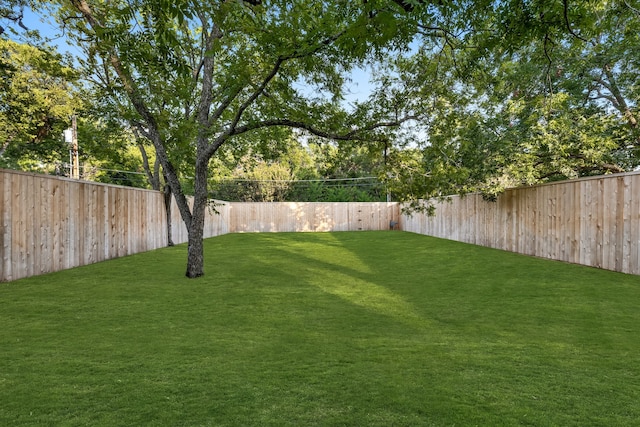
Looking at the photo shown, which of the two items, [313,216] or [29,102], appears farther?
[313,216]

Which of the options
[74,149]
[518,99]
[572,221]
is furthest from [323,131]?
[74,149]

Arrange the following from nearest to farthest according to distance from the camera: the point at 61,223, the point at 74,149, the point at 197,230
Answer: the point at 197,230 → the point at 61,223 → the point at 74,149

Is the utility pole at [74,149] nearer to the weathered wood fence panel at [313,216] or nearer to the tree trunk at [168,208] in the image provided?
the tree trunk at [168,208]

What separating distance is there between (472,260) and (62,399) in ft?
26.1

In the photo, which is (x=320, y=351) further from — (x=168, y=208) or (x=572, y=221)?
(x=168, y=208)

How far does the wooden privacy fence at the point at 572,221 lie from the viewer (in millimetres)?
6406

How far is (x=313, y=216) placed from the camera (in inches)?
901

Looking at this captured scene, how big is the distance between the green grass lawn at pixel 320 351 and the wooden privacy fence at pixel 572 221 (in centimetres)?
60

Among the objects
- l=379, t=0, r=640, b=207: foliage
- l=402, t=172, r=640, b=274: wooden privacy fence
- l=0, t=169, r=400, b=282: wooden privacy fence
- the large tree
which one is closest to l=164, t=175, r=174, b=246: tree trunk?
l=0, t=169, r=400, b=282: wooden privacy fence

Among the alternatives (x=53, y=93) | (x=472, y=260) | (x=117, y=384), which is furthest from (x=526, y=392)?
(x=53, y=93)

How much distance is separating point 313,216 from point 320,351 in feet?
64.2

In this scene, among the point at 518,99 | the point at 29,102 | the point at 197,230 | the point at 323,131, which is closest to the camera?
the point at 323,131

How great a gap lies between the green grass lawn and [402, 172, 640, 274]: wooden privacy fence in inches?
23.8

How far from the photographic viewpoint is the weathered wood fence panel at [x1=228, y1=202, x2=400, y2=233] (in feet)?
72.3
